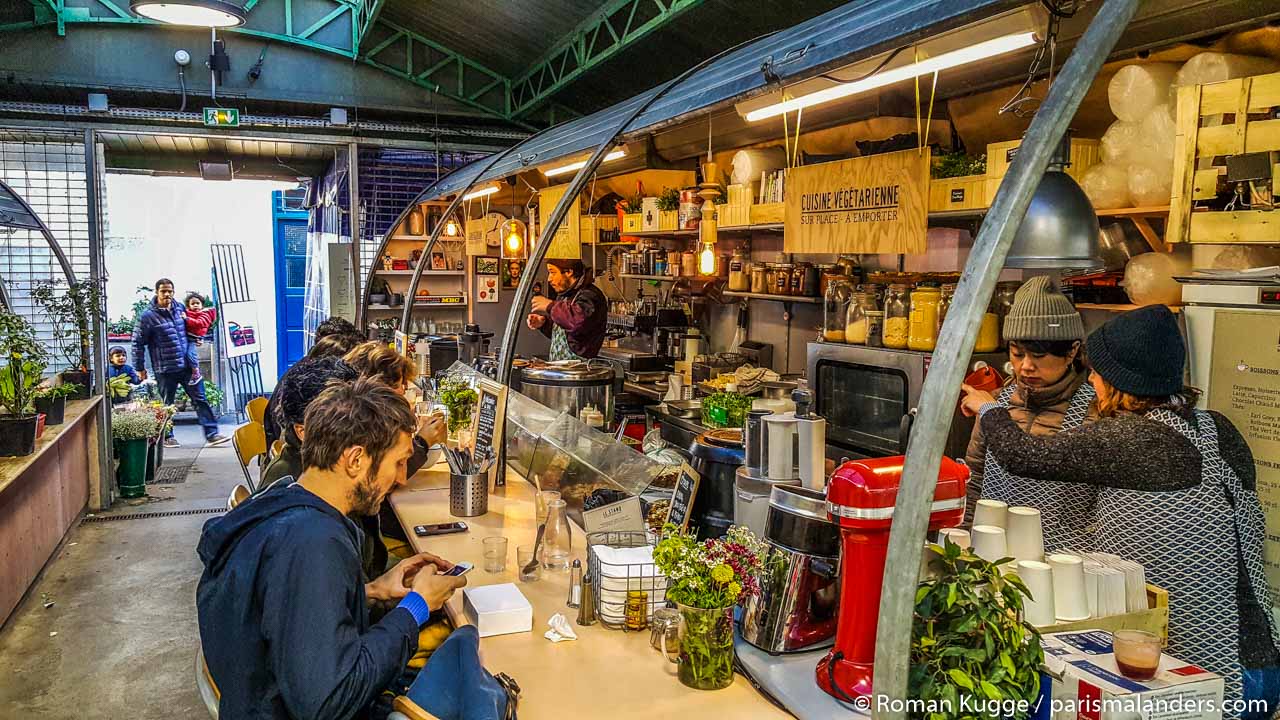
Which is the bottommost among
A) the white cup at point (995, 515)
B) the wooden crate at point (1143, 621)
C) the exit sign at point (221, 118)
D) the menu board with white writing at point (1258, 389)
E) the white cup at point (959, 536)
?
the wooden crate at point (1143, 621)

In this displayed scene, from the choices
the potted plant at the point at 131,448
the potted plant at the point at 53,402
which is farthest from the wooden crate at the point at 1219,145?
the potted plant at the point at 131,448

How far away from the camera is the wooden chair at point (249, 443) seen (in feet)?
16.2

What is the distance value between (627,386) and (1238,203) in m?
5.63

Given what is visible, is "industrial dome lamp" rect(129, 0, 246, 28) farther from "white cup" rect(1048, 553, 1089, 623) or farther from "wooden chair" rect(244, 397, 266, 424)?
"white cup" rect(1048, 553, 1089, 623)

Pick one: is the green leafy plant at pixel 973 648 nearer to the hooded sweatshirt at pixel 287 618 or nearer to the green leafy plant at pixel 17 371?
the hooded sweatshirt at pixel 287 618

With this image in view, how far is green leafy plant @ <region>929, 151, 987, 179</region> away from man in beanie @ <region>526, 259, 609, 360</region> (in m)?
3.87

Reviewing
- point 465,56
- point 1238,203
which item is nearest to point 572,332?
point 465,56

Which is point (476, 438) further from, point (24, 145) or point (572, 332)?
point (24, 145)

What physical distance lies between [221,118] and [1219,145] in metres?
8.69

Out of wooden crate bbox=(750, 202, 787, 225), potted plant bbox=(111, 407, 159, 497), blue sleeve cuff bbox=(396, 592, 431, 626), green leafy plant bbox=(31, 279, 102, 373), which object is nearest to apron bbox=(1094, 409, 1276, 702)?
blue sleeve cuff bbox=(396, 592, 431, 626)

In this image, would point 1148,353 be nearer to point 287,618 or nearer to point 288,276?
point 287,618

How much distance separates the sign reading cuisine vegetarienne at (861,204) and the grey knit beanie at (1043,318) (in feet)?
3.41

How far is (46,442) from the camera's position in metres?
6.20

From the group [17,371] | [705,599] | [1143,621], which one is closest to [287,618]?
[705,599]
